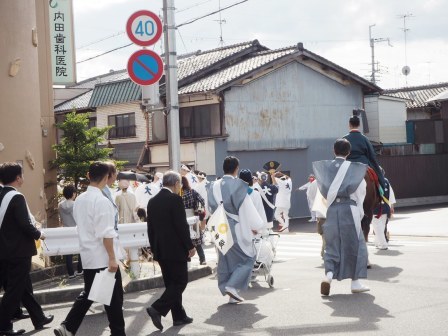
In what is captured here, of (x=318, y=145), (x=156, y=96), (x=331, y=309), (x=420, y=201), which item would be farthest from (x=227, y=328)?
(x=420, y=201)

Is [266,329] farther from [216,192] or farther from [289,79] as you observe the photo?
[289,79]

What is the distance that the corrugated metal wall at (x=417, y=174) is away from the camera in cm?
3444

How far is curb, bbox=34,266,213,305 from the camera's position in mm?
10617

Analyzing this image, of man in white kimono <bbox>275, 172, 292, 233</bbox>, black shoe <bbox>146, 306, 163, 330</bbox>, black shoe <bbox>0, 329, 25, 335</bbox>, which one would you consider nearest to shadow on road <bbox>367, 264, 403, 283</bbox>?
black shoe <bbox>146, 306, 163, 330</bbox>

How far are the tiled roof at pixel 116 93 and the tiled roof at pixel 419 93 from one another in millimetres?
16447

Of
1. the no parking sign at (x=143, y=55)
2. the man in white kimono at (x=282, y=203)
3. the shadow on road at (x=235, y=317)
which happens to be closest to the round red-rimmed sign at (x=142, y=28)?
the no parking sign at (x=143, y=55)

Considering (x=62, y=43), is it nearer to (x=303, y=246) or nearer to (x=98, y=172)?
(x=303, y=246)

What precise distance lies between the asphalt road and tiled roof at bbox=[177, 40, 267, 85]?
20.5m

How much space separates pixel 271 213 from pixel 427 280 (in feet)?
23.8

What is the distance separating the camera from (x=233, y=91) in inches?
1208

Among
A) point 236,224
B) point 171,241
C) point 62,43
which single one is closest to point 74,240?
point 236,224

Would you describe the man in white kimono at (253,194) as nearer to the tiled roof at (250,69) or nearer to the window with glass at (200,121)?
the tiled roof at (250,69)

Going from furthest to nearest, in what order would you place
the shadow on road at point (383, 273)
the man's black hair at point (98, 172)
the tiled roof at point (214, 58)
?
the tiled roof at point (214, 58) < the shadow on road at point (383, 273) < the man's black hair at point (98, 172)

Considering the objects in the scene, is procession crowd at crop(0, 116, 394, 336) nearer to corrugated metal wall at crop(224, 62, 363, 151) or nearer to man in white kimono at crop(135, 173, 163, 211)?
man in white kimono at crop(135, 173, 163, 211)
